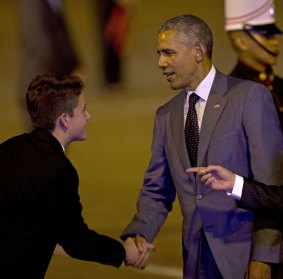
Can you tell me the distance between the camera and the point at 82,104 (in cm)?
355

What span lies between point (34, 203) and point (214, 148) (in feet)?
2.44

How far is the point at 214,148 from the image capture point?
357cm

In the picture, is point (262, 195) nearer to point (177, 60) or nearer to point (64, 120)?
point (177, 60)

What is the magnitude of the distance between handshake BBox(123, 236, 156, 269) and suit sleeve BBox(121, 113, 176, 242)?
0.04 m

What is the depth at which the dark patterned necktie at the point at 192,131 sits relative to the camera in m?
3.67

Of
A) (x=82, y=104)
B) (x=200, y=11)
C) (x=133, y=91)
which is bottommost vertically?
(x=133, y=91)

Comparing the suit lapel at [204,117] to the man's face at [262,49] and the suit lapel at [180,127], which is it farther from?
the man's face at [262,49]

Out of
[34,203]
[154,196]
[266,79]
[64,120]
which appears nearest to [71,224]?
[34,203]

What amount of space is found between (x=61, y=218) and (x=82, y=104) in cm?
47

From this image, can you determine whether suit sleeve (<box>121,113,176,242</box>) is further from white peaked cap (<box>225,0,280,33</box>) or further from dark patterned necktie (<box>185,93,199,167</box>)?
white peaked cap (<box>225,0,280,33</box>)

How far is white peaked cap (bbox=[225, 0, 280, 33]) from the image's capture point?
5.82 metres

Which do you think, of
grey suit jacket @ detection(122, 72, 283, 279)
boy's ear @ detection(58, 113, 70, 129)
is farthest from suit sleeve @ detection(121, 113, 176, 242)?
boy's ear @ detection(58, 113, 70, 129)

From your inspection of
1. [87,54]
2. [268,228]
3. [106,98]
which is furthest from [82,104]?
[87,54]

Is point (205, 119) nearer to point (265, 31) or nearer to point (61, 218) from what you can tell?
point (61, 218)
